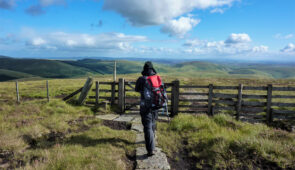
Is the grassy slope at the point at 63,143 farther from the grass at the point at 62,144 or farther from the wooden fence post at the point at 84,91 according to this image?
the wooden fence post at the point at 84,91

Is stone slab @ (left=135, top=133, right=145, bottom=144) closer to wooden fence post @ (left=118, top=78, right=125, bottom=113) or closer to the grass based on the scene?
the grass

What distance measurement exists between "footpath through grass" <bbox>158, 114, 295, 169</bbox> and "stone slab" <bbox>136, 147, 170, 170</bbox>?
280mm

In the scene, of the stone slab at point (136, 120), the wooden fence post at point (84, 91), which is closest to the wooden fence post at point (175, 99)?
the stone slab at point (136, 120)

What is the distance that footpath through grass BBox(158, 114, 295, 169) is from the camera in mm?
4707

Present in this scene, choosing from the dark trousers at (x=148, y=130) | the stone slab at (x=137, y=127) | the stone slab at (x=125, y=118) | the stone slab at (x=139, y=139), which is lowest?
the stone slab at (x=125, y=118)

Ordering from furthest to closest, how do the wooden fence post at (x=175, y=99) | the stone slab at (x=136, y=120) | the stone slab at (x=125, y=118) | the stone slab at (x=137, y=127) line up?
the wooden fence post at (x=175, y=99), the stone slab at (x=125, y=118), the stone slab at (x=136, y=120), the stone slab at (x=137, y=127)

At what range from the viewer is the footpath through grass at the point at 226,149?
4707mm

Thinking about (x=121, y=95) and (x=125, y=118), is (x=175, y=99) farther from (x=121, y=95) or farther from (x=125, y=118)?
(x=121, y=95)

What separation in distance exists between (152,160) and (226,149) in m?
2.37

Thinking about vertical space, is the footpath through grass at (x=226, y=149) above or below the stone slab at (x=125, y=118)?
above

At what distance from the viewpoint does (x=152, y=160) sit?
519 centimetres

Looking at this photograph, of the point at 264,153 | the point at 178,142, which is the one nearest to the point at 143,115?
the point at 178,142

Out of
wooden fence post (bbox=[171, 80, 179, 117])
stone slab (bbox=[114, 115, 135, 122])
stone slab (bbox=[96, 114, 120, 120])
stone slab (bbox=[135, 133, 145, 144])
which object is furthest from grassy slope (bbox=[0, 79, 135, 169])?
wooden fence post (bbox=[171, 80, 179, 117])

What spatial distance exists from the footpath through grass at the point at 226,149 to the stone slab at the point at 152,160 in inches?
11.0
